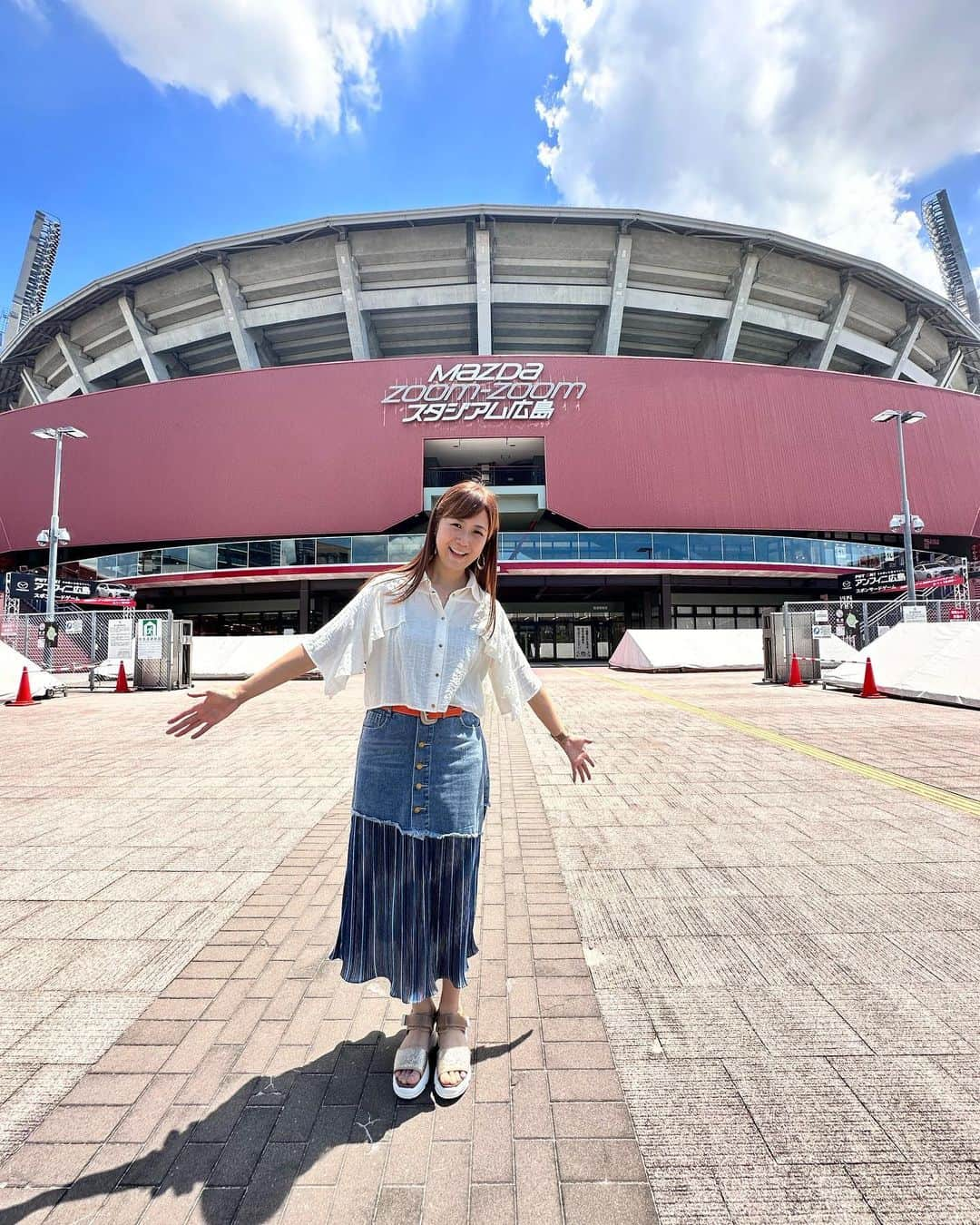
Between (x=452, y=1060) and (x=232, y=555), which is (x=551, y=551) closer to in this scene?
(x=232, y=555)

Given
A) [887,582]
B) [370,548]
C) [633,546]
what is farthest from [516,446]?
[887,582]

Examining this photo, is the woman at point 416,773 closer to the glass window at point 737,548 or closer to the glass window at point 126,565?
the glass window at point 737,548

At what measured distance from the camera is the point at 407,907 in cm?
190

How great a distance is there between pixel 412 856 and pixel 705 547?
29.3m

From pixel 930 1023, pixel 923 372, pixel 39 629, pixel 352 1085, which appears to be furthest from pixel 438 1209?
pixel 923 372

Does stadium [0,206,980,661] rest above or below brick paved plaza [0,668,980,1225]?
above

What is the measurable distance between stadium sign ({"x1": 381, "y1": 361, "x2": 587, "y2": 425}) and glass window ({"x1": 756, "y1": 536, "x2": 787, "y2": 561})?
461 inches

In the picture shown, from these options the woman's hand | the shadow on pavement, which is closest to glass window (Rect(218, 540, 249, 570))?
the woman's hand

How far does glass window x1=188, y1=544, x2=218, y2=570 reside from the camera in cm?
2964

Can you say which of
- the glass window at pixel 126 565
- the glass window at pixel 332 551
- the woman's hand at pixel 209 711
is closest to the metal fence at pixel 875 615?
the woman's hand at pixel 209 711

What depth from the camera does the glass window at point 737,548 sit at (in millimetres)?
28891

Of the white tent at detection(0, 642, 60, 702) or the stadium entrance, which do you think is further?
the stadium entrance

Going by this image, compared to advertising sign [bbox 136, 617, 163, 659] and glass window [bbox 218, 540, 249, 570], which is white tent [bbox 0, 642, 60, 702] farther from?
glass window [bbox 218, 540, 249, 570]

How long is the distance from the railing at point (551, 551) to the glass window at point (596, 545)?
1.7 inches
